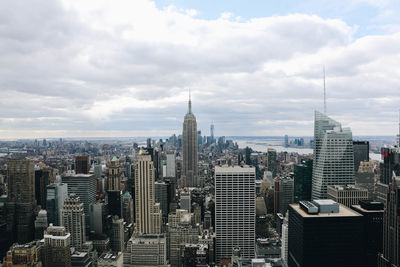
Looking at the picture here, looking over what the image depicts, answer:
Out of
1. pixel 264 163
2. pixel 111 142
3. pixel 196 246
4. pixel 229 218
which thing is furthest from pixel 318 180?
pixel 264 163

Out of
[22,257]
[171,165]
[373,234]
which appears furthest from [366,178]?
[171,165]

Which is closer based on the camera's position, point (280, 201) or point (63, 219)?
point (63, 219)

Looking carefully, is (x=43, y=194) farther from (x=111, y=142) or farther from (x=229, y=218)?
(x=229, y=218)

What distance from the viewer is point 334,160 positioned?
88.0 ft

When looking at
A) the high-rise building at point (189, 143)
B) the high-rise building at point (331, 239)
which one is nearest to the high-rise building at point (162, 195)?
the high-rise building at point (189, 143)

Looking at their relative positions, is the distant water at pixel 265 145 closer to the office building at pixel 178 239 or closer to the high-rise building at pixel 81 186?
the high-rise building at pixel 81 186

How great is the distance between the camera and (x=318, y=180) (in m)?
27.2

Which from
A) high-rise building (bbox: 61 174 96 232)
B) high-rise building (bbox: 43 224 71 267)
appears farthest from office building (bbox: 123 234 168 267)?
high-rise building (bbox: 61 174 96 232)

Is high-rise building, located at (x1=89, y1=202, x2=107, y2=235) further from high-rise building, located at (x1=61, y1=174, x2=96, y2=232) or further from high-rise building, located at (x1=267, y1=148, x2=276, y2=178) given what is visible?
high-rise building, located at (x1=267, y1=148, x2=276, y2=178)

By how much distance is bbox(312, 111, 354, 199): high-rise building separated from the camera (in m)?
26.6

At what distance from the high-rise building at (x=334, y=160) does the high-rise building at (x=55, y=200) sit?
2250cm

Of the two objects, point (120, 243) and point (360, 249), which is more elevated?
point (360, 249)

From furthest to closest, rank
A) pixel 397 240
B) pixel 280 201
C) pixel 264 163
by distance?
pixel 264 163 → pixel 280 201 → pixel 397 240

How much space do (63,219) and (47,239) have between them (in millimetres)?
5362
